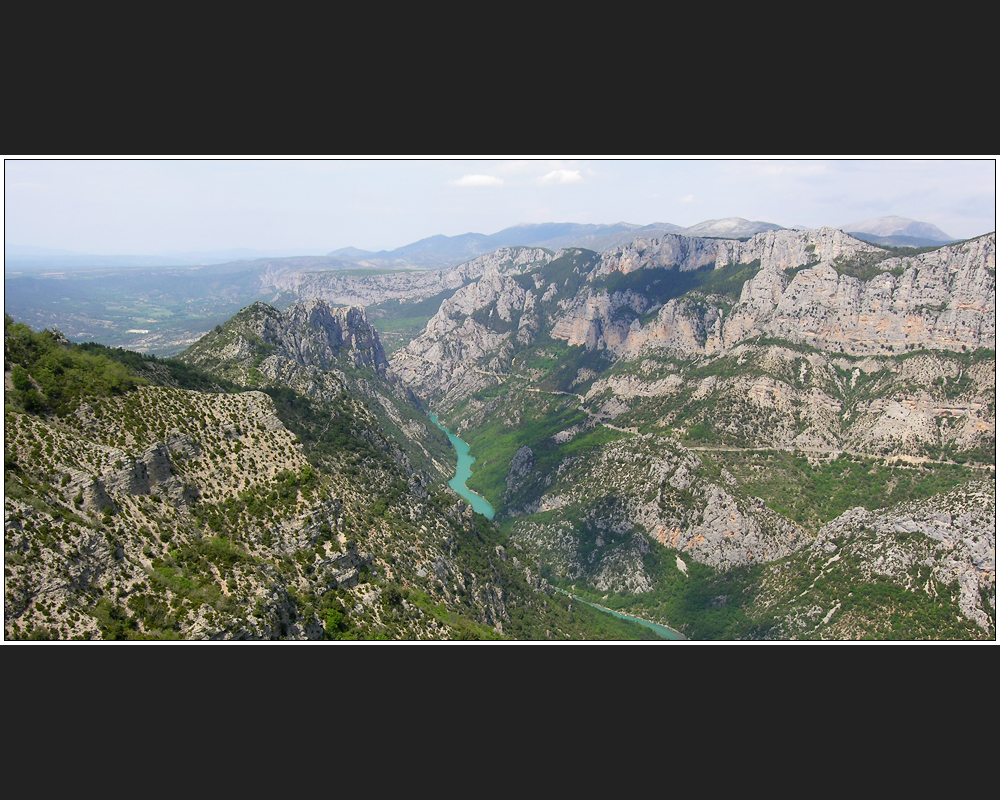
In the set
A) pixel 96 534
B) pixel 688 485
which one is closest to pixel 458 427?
pixel 688 485

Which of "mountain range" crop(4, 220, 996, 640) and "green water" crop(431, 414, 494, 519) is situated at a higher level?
"mountain range" crop(4, 220, 996, 640)

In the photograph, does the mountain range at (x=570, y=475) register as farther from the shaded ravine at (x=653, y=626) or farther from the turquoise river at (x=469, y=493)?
the turquoise river at (x=469, y=493)

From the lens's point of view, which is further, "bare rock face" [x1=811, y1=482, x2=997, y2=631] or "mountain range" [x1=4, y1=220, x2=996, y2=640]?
"bare rock face" [x1=811, y1=482, x2=997, y2=631]

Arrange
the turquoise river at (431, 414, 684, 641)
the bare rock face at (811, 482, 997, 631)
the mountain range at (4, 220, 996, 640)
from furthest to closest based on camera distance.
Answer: the turquoise river at (431, 414, 684, 641), the bare rock face at (811, 482, 997, 631), the mountain range at (4, 220, 996, 640)

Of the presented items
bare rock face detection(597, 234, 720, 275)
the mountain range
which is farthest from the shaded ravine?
bare rock face detection(597, 234, 720, 275)

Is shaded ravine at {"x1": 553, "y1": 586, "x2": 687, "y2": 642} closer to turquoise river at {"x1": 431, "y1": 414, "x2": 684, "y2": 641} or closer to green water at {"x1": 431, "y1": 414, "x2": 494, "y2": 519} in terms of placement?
turquoise river at {"x1": 431, "y1": 414, "x2": 684, "y2": 641}

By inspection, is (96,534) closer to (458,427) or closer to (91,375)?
(91,375)

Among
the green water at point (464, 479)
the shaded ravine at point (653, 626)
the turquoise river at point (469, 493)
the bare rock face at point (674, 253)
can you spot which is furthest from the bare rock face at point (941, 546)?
the bare rock face at point (674, 253)
